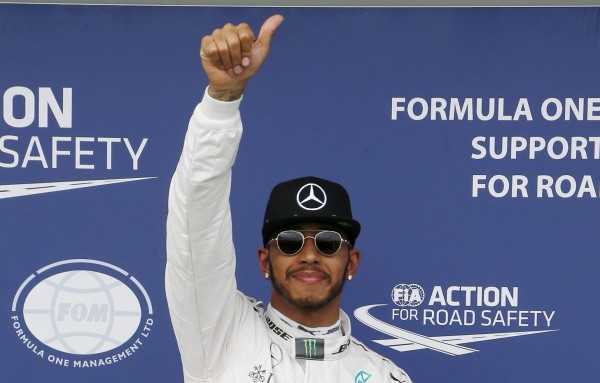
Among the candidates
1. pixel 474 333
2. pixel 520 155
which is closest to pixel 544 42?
pixel 520 155

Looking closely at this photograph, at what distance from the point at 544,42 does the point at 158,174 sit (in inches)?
44.3

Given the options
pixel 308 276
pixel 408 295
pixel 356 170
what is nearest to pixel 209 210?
pixel 308 276

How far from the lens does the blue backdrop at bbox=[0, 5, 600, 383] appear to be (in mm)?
2957

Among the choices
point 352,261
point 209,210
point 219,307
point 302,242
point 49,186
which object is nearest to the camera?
point 209,210

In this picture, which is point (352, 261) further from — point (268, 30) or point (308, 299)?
point (268, 30)

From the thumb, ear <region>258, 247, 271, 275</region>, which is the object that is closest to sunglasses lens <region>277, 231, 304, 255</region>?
ear <region>258, 247, 271, 275</region>

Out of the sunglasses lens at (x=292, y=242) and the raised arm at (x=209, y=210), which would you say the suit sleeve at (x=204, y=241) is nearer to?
the raised arm at (x=209, y=210)

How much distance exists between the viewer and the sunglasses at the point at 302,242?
7.59ft

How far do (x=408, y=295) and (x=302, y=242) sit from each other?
782 millimetres

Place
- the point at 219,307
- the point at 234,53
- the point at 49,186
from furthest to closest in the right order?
the point at 49,186 → the point at 219,307 → the point at 234,53

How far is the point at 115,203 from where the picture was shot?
9.83 ft

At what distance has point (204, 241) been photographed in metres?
2.06

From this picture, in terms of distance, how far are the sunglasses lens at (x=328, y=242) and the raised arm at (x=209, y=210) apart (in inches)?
8.5

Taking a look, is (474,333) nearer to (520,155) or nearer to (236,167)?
(520,155)
